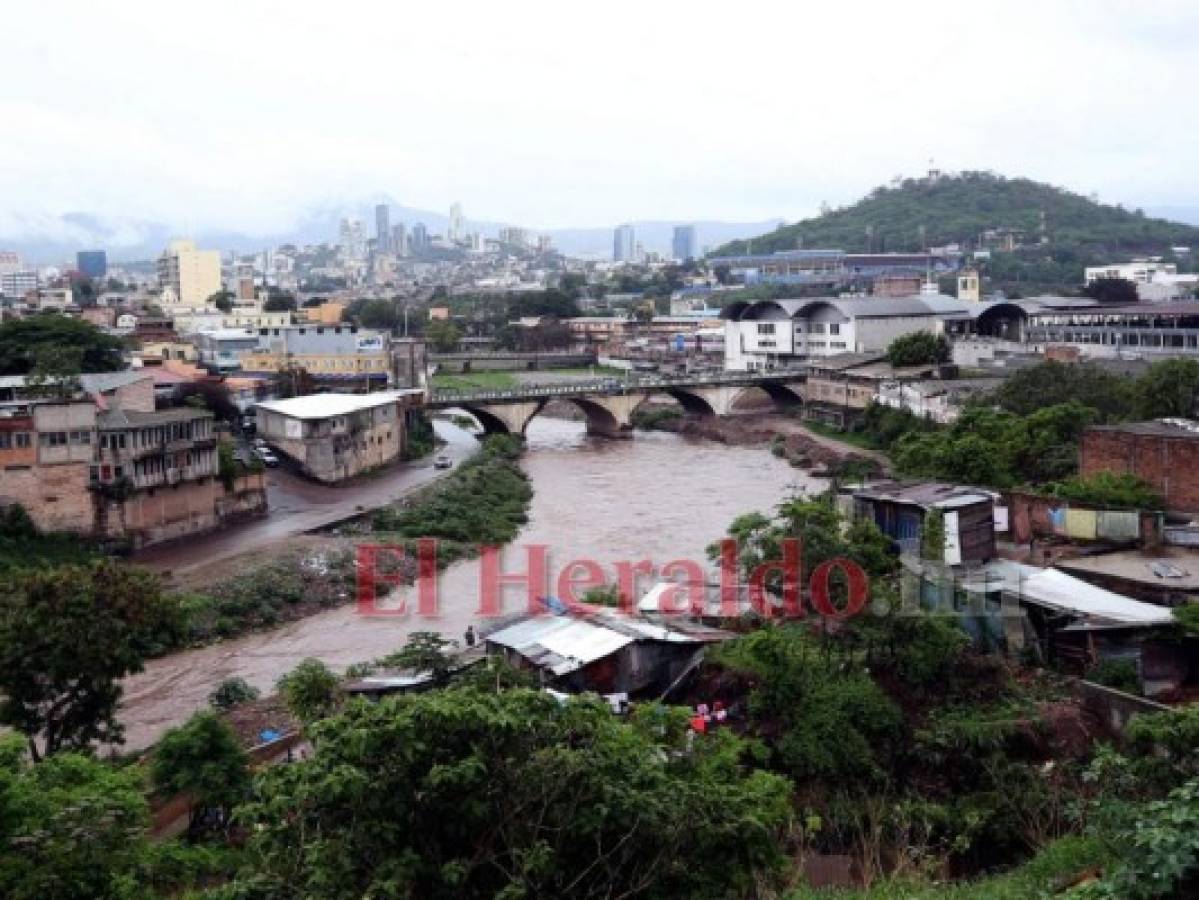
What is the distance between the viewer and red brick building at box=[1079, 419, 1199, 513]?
16641mm

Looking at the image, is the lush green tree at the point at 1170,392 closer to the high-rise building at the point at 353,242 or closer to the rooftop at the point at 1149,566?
the rooftop at the point at 1149,566

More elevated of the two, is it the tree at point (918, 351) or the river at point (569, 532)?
the tree at point (918, 351)

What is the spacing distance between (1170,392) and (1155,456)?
608 cm

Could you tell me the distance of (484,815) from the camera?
5730mm

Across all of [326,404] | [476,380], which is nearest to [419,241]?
[476,380]

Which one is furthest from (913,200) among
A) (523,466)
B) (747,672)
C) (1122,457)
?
(747,672)

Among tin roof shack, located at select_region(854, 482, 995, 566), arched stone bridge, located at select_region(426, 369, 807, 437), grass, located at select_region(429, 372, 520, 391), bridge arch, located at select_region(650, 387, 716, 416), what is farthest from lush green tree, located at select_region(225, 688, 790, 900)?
grass, located at select_region(429, 372, 520, 391)

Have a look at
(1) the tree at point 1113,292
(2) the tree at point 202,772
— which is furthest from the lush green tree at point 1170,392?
(1) the tree at point 1113,292

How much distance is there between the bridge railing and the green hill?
47.8 metres

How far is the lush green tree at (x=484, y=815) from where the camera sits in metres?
5.55

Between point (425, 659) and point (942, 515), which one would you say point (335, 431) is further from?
point (425, 659)

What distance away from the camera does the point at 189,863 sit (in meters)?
7.70

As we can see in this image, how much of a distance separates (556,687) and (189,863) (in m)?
4.08

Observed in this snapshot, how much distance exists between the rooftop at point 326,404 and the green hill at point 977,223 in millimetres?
61593
